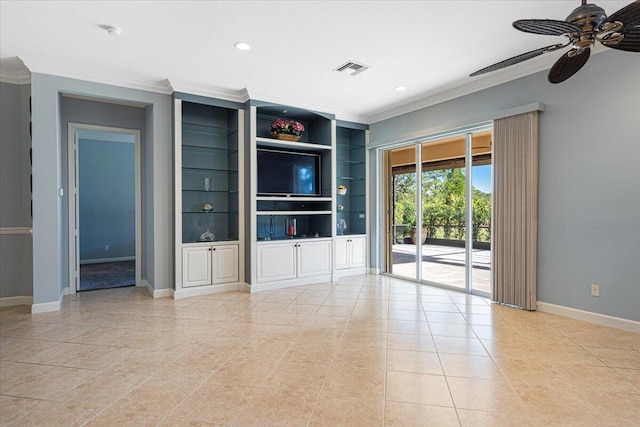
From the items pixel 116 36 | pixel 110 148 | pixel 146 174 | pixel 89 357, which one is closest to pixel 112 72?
pixel 116 36

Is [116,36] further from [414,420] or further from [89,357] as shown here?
[414,420]

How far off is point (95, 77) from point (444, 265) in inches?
217

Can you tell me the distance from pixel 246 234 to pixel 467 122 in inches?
136

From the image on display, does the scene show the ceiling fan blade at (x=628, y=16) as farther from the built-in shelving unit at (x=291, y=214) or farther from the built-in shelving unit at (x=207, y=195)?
the built-in shelving unit at (x=207, y=195)

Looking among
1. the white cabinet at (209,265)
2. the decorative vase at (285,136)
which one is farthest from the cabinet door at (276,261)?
the decorative vase at (285,136)

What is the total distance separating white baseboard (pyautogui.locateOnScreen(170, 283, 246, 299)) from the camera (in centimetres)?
497

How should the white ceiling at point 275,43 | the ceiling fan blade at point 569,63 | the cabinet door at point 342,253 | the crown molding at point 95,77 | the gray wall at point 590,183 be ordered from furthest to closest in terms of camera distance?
the cabinet door at point 342,253
the crown molding at point 95,77
the gray wall at point 590,183
the white ceiling at point 275,43
the ceiling fan blade at point 569,63

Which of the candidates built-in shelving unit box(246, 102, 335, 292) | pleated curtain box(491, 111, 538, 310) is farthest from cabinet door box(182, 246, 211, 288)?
pleated curtain box(491, 111, 538, 310)

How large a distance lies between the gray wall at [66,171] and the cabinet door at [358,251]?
Result: 305cm

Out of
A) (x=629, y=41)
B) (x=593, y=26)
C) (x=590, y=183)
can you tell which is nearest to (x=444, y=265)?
(x=590, y=183)

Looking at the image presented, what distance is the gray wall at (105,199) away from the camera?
8.07 m

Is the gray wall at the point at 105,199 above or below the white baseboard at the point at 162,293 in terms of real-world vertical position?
above

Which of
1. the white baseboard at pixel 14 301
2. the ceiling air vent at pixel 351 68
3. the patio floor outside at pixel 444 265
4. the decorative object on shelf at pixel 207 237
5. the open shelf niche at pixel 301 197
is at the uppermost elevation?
the ceiling air vent at pixel 351 68

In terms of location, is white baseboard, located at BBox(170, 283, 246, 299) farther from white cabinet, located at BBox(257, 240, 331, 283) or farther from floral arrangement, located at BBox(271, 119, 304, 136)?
floral arrangement, located at BBox(271, 119, 304, 136)
